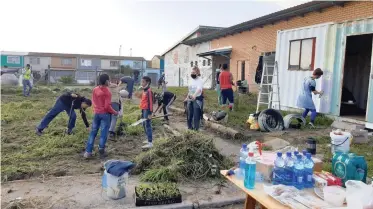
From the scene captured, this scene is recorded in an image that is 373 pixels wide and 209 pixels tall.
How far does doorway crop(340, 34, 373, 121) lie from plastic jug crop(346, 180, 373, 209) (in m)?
9.83

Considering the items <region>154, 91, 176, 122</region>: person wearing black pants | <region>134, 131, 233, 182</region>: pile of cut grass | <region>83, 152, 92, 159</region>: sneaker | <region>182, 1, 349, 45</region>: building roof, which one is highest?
<region>182, 1, 349, 45</region>: building roof

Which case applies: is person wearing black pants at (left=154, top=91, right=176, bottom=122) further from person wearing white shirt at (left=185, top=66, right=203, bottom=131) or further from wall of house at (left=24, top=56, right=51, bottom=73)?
wall of house at (left=24, top=56, right=51, bottom=73)

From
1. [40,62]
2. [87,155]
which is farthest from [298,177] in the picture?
[40,62]

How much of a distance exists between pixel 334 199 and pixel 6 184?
4.49m

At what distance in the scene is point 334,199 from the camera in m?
2.56

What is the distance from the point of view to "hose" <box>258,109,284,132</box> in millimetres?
8742

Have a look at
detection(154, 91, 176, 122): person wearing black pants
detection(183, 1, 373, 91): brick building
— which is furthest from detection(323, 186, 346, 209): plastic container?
detection(183, 1, 373, 91): brick building

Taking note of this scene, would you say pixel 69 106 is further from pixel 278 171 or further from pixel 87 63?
pixel 87 63

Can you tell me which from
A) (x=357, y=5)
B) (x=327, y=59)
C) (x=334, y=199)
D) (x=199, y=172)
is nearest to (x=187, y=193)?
(x=199, y=172)

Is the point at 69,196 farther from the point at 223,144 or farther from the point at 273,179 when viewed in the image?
the point at 223,144

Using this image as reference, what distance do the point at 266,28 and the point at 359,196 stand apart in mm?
15731

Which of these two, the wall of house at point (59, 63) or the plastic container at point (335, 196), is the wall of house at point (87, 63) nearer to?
the wall of house at point (59, 63)

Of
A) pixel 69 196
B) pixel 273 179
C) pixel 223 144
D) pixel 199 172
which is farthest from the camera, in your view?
pixel 223 144

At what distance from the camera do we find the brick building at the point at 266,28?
37.3ft
